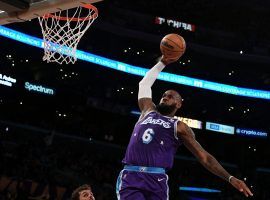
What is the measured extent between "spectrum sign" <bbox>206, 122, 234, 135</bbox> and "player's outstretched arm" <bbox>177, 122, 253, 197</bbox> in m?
21.7

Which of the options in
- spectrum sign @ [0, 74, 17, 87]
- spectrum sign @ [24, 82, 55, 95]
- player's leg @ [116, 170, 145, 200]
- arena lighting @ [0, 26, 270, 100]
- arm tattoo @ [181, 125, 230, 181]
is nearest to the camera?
arm tattoo @ [181, 125, 230, 181]

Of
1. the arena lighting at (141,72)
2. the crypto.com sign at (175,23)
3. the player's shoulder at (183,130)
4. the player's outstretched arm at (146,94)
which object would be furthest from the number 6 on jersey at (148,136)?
the crypto.com sign at (175,23)

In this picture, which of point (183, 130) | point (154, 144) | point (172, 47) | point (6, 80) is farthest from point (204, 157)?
point (6, 80)

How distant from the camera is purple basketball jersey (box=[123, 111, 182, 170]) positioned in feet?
11.6

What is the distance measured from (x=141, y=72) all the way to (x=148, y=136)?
19.3 meters

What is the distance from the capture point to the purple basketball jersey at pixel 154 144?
353 cm

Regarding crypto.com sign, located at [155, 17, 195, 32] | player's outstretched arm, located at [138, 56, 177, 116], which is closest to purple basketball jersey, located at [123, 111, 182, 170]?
player's outstretched arm, located at [138, 56, 177, 116]

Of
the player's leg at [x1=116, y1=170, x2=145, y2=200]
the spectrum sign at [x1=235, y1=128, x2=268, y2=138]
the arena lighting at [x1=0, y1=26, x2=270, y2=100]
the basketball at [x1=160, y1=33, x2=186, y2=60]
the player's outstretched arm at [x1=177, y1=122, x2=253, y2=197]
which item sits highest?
the arena lighting at [x1=0, y1=26, x2=270, y2=100]

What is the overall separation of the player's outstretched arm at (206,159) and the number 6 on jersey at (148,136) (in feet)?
0.71

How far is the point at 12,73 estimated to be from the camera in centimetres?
1977

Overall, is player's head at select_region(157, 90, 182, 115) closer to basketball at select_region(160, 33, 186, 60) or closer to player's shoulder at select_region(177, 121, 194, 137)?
player's shoulder at select_region(177, 121, 194, 137)

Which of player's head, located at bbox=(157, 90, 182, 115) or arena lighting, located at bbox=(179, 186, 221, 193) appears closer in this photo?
player's head, located at bbox=(157, 90, 182, 115)

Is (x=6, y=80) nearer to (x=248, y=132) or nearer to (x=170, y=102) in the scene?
(x=248, y=132)

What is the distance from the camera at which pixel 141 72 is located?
74.8ft
